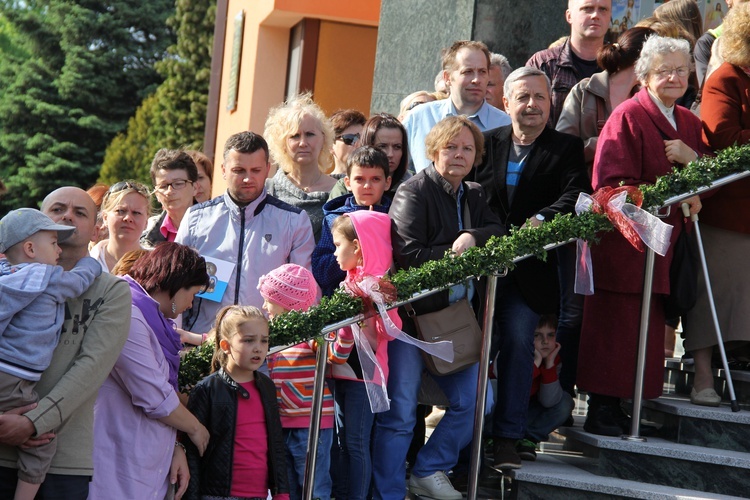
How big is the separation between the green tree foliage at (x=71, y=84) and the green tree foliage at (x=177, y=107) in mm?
2443

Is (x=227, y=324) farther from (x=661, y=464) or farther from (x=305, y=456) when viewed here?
(x=661, y=464)

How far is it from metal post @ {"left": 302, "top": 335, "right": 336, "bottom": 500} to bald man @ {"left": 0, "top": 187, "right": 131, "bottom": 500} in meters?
0.95

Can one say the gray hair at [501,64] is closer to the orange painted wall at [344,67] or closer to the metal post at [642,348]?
the metal post at [642,348]

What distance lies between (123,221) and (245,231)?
83 cm

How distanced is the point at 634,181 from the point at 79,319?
9.58 ft

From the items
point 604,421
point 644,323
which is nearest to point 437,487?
point 604,421

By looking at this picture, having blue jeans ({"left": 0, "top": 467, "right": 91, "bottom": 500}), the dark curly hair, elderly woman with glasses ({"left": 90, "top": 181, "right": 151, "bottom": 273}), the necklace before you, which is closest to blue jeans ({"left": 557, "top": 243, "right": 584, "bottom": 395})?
the necklace

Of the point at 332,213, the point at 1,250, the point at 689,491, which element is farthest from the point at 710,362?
the point at 1,250

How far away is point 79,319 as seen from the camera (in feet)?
14.1

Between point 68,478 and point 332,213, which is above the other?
point 332,213

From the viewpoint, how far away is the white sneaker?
536cm

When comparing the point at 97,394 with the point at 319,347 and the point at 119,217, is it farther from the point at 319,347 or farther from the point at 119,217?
the point at 119,217

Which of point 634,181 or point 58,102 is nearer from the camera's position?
point 634,181

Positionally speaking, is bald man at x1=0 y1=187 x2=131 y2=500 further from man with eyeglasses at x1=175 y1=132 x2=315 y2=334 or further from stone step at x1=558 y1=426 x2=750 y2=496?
stone step at x1=558 y1=426 x2=750 y2=496
